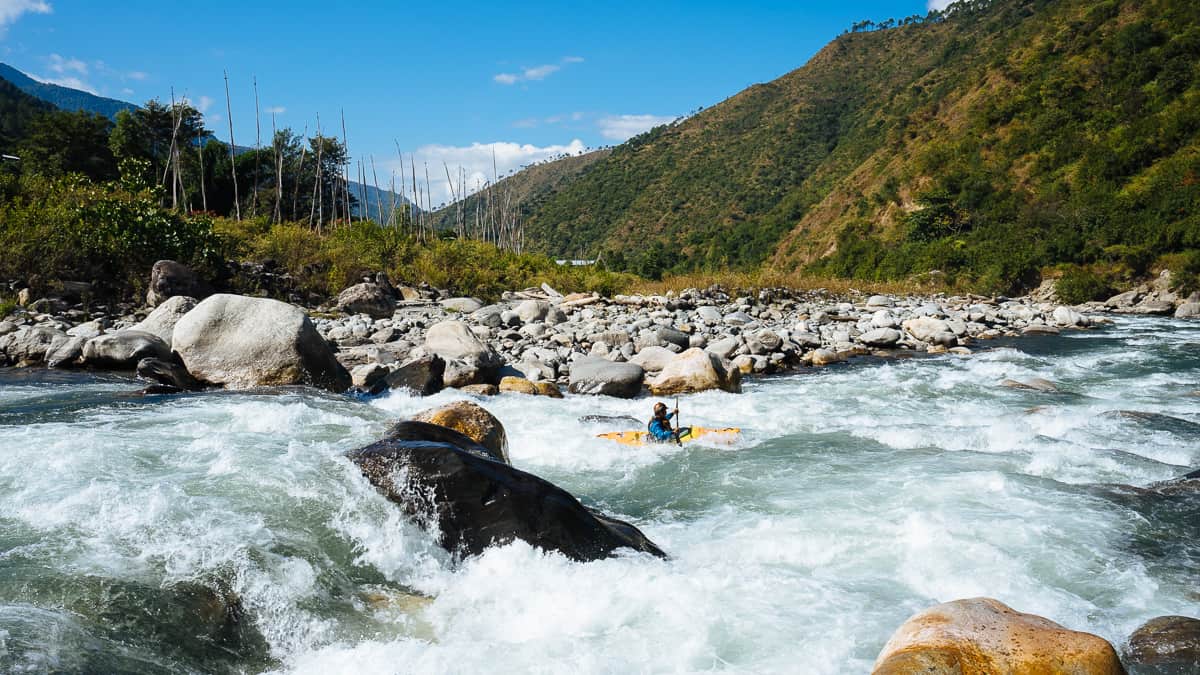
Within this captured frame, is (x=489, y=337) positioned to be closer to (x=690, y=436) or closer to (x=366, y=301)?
(x=366, y=301)

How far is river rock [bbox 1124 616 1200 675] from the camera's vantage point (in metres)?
3.68

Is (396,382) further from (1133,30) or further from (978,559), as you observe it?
(1133,30)

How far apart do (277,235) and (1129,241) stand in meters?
30.3

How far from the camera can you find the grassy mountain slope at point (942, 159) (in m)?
31.6

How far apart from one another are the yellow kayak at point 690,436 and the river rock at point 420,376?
312cm

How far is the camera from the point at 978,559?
510 cm

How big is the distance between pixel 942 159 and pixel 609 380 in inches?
1658

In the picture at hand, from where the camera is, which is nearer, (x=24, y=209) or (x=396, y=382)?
(x=396, y=382)

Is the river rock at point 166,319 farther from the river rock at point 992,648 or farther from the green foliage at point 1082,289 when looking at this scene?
the green foliage at point 1082,289

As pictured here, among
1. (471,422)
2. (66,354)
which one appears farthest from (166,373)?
(471,422)

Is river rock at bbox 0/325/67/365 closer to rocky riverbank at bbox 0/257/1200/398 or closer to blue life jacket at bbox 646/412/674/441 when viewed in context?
rocky riverbank at bbox 0/257/1200/398

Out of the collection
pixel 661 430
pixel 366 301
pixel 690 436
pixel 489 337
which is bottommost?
pixel 690 436

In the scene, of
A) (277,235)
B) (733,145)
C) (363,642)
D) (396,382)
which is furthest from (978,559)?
(733,145)

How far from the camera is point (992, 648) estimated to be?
3.18 meters
